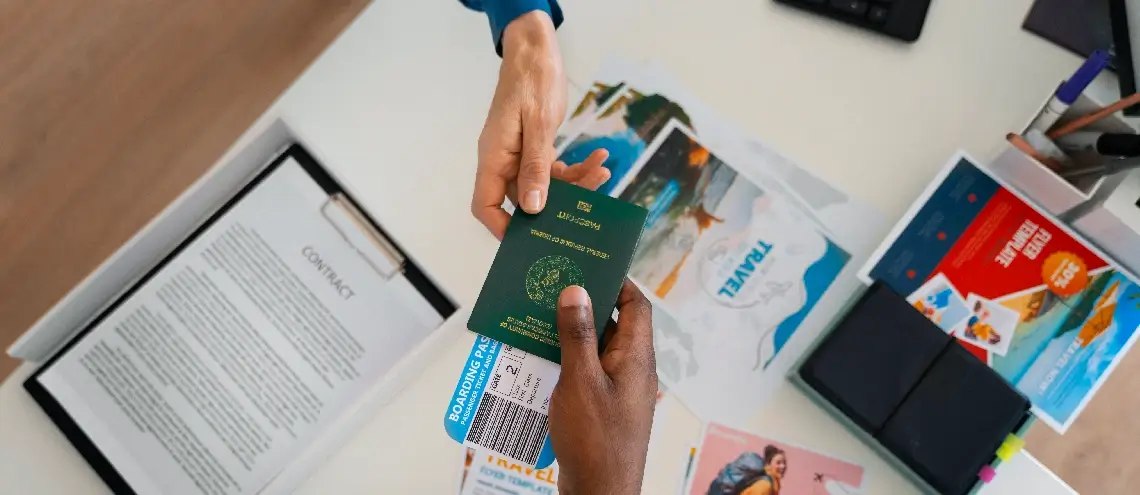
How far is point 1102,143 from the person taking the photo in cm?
60

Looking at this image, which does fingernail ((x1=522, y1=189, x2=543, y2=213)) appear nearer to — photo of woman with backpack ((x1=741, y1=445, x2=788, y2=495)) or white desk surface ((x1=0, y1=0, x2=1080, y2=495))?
white desk surface ((x1=0, y1=0, x2=1080, y2=495))

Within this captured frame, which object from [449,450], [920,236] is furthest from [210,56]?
[920,236]

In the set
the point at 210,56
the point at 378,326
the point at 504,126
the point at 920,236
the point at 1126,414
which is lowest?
the point at 1126,414

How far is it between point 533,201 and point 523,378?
0.14m

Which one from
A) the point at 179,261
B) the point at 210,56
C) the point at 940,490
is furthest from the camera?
the point at 210,56

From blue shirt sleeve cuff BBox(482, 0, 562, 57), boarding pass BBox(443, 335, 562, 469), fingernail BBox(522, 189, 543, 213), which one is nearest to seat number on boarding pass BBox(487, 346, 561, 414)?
boarding pass BBox(443, 335, 562, 469)

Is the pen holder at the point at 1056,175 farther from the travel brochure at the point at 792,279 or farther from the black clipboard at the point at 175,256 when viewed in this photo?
the black clipboard at the point at 175,256

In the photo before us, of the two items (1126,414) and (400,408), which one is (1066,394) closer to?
(1126,414)

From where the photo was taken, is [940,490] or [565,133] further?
[565,133]

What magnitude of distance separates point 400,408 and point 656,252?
0.31 m

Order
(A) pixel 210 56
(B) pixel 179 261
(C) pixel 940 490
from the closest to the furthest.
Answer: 1. (C) pixel 940 490
2. (B) pixel 179 261
3. (A) pixel 210 56

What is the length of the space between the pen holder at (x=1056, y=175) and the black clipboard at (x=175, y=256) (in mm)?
585

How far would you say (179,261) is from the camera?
2.29 feet

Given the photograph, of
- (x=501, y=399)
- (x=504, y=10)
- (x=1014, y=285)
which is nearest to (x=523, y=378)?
(x=501, y=399)
